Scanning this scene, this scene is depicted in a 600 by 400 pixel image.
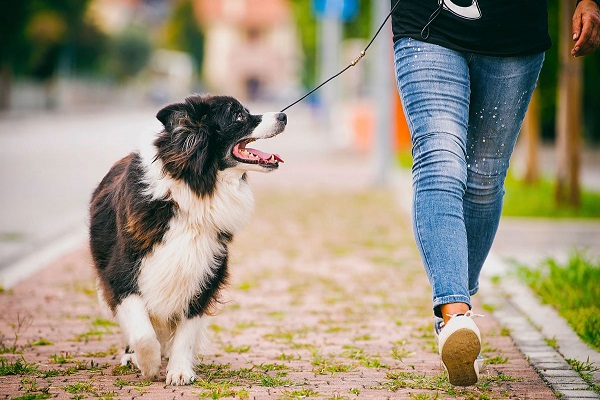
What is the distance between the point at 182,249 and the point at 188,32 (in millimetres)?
108044

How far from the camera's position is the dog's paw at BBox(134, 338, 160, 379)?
391 centimetres

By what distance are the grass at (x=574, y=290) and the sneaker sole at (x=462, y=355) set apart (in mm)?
1388

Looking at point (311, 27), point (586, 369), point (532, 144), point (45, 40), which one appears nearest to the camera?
point (586, 369)

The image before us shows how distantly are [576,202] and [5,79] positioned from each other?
45.7 metres

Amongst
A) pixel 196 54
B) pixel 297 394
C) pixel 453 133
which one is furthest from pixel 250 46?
pixel 297 394

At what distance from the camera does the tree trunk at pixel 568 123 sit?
10.4 m

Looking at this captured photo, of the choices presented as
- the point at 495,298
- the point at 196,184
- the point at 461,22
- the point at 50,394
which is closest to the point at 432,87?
the point at 461,22

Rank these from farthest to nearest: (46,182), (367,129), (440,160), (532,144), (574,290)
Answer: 1. (367,129)
2. (46,182)
3. (532,144)
4. (574,290)
5. (440,160)

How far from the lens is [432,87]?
3.68 m

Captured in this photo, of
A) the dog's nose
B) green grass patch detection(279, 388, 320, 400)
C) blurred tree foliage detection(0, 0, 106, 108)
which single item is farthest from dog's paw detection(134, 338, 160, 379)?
blurred tree foliage detection(0, 0, 106, 108)

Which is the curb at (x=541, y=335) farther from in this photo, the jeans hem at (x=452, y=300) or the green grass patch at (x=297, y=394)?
the green grass patch at (x=297, y=394)

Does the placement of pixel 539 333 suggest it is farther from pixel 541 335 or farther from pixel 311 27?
pixel 311 27

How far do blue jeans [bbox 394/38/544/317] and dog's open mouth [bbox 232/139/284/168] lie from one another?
75 cm

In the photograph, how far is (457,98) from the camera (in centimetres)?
369
